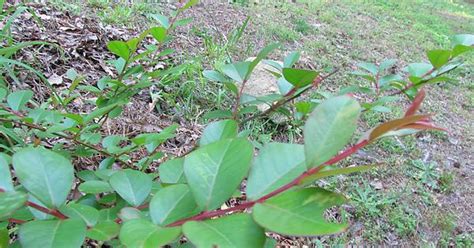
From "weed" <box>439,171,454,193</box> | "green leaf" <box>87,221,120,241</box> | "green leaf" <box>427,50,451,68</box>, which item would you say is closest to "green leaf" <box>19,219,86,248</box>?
"green leaf" <box>87,221,120,241</box>

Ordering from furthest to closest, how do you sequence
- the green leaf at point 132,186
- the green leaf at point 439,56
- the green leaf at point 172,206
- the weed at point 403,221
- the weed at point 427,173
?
the weed at point 427,173
the weed at point 403,221
the green leaf at point 439,56
the green leaf at point 132,186
the green leaf at point 172,206

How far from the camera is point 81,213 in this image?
1.62 ft

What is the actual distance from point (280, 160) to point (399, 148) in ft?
8.87

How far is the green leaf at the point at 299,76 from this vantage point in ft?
2.16

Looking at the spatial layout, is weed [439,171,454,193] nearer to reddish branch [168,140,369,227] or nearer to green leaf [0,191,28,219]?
reddish branch [168,140,369,227]

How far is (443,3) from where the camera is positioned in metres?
9.94

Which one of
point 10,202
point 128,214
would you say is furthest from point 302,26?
point 10,202

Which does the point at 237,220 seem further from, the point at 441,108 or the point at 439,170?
the point at 441,108

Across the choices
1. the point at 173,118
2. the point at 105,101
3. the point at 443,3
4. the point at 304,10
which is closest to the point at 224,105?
the point at 173,118

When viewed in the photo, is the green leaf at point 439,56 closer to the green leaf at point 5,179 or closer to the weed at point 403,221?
the green leaf at point 5,179

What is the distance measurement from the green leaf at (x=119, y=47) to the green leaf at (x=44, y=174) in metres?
0.35

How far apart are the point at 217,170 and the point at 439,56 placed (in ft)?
1.79

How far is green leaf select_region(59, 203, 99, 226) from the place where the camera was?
0.49 metres

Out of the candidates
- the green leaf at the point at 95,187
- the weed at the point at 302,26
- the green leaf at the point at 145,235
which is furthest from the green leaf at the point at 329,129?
the weed at the point at 302,26
